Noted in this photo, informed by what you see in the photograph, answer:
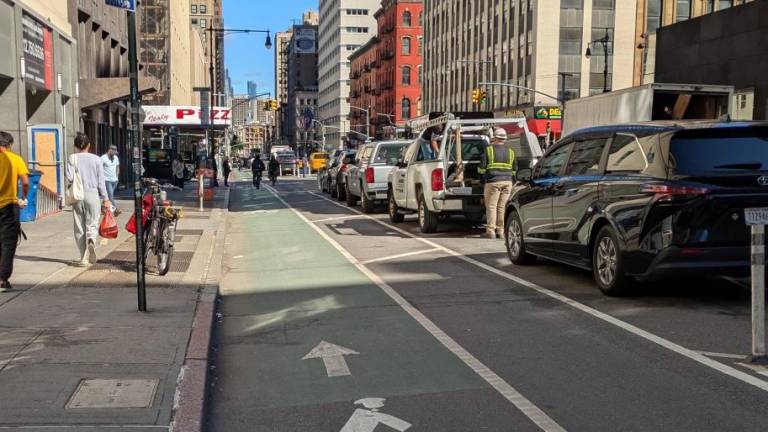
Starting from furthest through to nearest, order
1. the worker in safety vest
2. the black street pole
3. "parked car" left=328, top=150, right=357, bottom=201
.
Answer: "parked car" left=328, top=150, right=357, bottom=201, the worker in safety vest, the black street pole

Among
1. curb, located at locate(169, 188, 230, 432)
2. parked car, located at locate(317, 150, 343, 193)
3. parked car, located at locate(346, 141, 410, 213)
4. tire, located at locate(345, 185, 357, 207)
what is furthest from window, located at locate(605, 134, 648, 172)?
parked car, located at locate(317, 150, 343, 193)

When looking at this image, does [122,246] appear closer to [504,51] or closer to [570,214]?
[570,214]

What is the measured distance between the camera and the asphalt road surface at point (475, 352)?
4.86 m

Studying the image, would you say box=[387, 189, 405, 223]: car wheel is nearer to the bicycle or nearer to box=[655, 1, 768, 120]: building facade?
the bicycle

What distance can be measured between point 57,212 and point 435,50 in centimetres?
7360

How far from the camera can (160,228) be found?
10164 millimetres

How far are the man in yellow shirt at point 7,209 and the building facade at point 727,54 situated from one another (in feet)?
67.9

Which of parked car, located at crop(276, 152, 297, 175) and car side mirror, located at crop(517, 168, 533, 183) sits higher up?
car side mirror, located at crop(517, 168, 533, 183)

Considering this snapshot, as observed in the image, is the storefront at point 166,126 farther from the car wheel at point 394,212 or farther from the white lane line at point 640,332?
the white lane line at point 640,332

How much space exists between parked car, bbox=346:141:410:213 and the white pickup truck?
2.99m

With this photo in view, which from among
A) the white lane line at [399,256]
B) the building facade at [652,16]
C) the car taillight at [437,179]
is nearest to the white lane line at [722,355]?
the white lane line at [399,256]

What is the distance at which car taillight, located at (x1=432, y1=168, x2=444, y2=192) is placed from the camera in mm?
14445

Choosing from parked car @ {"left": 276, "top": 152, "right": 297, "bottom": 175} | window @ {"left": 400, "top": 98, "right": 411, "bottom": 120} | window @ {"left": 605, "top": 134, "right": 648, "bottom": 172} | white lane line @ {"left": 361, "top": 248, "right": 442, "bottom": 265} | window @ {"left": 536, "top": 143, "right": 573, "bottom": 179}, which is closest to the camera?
window @ {"left": 605, "top": 134, "right": 648, "bottom": 172}

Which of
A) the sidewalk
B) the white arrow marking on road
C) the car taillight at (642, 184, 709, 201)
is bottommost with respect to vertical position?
the white arrow marking on road
